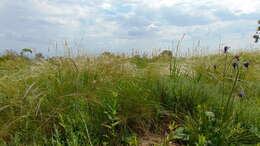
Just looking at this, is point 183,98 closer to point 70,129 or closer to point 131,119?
point 131,119

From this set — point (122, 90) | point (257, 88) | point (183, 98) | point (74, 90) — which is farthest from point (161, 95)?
point (257, 88)

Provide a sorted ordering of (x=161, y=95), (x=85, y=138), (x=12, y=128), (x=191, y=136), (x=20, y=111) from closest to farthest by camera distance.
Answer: (x=85, y=138), (x=191, y=136), (x=12, y=128), (x=20, y=111), (x=161, y=95)

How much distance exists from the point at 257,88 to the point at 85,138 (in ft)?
11.1

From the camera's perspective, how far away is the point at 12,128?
2275mm

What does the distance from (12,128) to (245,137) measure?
2.27 metres

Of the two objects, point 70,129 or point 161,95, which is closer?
point 70,129

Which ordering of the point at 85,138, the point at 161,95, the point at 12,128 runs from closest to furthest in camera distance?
1. the point at 85,138
2. the point at 12,128
3. the point at 161,95

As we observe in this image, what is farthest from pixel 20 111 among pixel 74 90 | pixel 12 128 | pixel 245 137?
pixel 245 137

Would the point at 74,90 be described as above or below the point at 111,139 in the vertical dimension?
above

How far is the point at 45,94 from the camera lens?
8.66 ft

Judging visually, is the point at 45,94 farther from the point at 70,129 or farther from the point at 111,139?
the point at 111,139

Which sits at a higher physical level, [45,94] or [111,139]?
[45,94]

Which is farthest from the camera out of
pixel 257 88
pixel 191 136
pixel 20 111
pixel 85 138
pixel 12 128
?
pixel 257 88

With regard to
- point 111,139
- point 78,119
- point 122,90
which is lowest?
point 111,139
